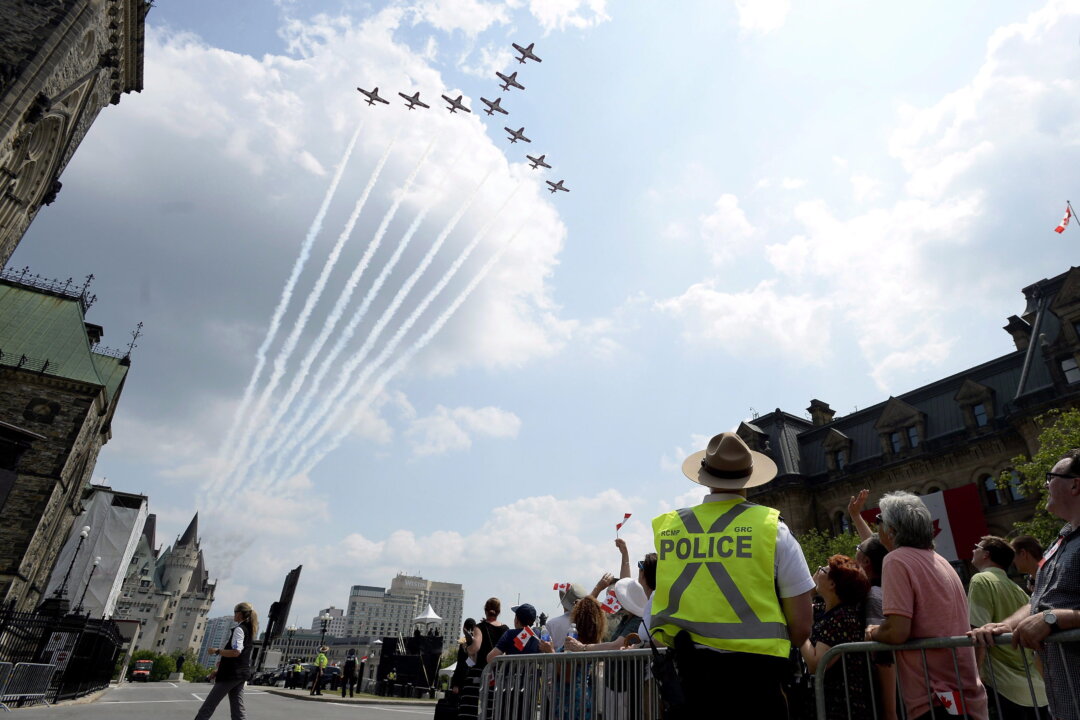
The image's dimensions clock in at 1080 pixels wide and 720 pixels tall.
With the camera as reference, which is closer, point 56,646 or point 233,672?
point 233,672

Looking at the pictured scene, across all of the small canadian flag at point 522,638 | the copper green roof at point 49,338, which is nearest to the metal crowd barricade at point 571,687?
the small canadian flag at point 522,638

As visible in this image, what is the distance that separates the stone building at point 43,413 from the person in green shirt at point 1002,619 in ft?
108

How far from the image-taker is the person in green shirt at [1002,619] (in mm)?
4246

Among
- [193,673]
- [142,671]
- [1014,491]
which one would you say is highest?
[1014,491]

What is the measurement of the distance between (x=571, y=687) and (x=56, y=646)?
58.7 feet

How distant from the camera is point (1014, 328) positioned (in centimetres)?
3344

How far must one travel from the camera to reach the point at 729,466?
3.54 m

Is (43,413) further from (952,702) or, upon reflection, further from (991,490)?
(991,490)

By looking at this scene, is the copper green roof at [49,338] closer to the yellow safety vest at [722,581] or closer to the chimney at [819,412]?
the yellow safety vest at [722,581]

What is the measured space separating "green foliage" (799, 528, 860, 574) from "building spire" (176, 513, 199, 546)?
442 feet

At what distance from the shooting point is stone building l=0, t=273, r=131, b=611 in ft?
97.0

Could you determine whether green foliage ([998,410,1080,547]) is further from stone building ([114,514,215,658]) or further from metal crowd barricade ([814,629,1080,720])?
stone building ([114,514,215,658])

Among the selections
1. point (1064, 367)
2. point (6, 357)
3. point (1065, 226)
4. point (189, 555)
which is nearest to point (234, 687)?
point (1064, 367)

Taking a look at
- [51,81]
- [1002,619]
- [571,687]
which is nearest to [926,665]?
[1002,619]
